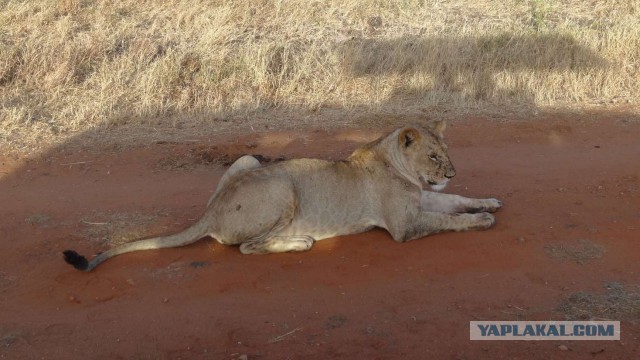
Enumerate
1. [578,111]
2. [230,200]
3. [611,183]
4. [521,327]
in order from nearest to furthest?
1. [521,327]
2. [230,200]
3. [611,183]
4. [578,111]

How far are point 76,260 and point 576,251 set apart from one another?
4.11 m

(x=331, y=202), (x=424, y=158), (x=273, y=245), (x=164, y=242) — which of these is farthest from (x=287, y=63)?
(x=164, y=242)

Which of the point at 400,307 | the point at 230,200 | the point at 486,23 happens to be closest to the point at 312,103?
the point at 486,23

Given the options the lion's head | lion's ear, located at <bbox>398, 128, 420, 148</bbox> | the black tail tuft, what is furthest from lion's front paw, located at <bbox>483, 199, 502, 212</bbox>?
the black tail tuft

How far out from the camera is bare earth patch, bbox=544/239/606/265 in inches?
240

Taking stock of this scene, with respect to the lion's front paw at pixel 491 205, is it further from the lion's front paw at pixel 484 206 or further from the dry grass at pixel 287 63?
the dry grass at pixel 287 63

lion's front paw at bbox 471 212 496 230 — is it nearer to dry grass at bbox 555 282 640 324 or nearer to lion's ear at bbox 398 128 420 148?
lion's ear at bbox 398 128 420 148

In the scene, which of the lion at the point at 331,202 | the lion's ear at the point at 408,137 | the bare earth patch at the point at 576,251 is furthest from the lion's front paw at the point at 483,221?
the lion's ear at the point at 408,137

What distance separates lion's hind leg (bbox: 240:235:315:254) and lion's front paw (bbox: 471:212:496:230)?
1516 mm

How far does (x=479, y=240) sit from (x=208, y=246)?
2.39 m

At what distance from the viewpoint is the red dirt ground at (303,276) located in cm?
512

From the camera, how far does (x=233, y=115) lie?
10312 mm

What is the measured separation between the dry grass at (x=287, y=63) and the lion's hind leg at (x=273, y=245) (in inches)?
153

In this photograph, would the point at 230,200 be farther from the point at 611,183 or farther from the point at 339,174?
the point at 611,183
